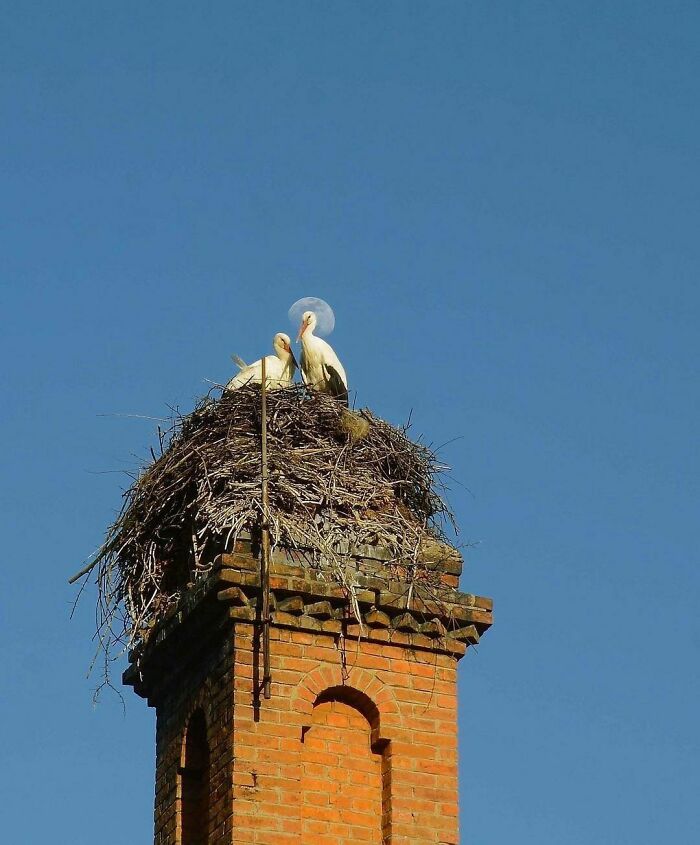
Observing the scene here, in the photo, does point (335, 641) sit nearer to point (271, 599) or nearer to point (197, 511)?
point (271, 599)

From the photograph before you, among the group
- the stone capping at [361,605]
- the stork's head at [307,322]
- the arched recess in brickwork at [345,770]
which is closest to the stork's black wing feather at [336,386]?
the stork's head at [307,322]

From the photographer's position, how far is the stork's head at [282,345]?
64.1 ft

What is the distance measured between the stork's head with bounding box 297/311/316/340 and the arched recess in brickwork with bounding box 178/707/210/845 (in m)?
4.98

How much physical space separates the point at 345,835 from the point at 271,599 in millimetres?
1844

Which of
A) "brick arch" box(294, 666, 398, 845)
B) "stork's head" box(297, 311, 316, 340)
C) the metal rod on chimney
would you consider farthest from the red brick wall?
"stork's head" box(297, 311, 316, 340)

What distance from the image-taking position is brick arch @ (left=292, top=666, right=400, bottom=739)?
15.0m

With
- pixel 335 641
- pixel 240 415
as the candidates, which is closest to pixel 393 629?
pixel 335 641

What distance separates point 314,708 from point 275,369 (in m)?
4.52

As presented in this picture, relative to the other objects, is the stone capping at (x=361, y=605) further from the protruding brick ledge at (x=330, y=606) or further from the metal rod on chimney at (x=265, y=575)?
the metal rod on chimney at (x=265, y=575)

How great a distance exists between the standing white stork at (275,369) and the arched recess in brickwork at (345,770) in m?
3.46

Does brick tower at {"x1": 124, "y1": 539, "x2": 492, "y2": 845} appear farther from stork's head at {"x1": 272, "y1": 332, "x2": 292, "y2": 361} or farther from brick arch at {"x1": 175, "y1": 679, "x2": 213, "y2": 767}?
stork's head at {"x1": 272, "y1": 332, "x2": 292, "y2": 361}

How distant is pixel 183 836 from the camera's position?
15281 mm

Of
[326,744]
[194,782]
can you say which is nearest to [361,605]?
[326,744]

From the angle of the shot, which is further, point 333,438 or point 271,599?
point 333,438
